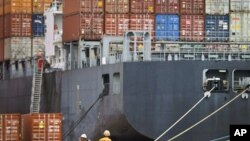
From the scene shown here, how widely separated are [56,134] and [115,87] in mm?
2712

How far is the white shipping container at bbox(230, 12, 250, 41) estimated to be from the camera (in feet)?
110

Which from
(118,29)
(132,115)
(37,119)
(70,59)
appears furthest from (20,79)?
(132,115)

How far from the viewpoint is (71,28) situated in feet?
115

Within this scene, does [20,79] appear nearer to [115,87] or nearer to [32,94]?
[32,94]

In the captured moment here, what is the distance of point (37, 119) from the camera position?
2962 cm

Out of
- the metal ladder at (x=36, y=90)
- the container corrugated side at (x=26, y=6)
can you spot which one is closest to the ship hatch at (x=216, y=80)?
the metal ladder at (x=36, y=90)

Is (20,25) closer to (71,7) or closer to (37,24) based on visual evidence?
(37,24)

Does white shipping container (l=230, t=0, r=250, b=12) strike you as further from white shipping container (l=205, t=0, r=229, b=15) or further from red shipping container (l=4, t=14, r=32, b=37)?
red shipping container (l=4, t=14, r=32, b=37)

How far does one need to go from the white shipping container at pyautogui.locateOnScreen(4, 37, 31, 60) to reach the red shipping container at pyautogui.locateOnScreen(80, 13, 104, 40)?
26.7ft

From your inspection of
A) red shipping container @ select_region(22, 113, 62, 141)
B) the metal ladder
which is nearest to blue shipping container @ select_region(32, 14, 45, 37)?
the metal ladder

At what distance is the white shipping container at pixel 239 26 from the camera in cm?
3350

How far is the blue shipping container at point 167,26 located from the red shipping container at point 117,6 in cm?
130

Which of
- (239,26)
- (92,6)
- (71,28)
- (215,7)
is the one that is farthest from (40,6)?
(239,26)

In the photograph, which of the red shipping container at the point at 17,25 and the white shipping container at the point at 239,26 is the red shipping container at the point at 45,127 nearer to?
the white shipping container at the point at 239,26
